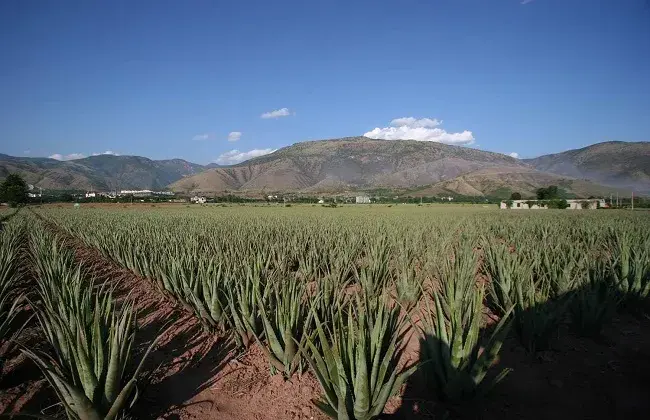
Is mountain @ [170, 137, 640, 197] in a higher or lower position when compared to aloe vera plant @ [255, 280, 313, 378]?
higher

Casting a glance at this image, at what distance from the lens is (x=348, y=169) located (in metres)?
184

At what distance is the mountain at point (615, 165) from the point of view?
129375mm

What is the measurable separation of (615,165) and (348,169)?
112 meters

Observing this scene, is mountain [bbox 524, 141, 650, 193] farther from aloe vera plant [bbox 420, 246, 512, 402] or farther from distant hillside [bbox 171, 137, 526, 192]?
aloe vera plant [bbox 420, 246, 512, 402]

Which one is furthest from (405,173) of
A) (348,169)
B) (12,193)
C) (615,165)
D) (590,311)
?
(590,311)

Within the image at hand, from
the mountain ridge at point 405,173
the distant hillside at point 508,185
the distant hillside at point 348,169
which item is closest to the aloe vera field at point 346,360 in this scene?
the distant hillside at point 508,185

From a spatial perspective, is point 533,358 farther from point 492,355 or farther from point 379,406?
point 379,406

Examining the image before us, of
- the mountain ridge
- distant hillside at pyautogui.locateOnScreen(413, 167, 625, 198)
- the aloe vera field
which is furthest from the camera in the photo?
the mountain ridge

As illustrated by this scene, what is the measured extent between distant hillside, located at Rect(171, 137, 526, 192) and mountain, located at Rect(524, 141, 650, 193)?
3309 cm

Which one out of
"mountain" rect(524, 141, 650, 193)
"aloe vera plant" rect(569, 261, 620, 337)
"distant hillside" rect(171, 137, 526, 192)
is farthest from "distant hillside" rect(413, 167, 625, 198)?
"aloe vera plant" rect(569, 261, 620, 337)

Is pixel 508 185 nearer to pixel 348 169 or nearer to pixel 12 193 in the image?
pixel 348 169

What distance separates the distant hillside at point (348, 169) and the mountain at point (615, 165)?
109 feet

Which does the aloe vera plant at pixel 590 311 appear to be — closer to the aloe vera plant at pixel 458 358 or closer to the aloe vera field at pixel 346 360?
the aloe vera field at pixel 346 360

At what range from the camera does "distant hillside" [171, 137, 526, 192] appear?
157 metres
